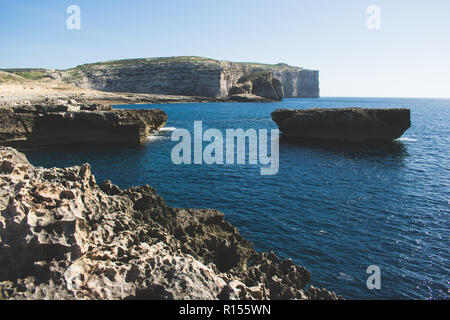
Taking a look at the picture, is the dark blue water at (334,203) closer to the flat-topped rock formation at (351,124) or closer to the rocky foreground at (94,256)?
the rocky foreground at (94,256)

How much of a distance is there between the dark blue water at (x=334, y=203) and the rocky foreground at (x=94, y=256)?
396 centimetres

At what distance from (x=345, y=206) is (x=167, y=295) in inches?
693

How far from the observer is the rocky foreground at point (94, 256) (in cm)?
873

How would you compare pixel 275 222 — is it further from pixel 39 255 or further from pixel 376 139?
pixel 376 139

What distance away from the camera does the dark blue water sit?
14555 millimetres

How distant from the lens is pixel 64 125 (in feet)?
138

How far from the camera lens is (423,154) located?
4178cm

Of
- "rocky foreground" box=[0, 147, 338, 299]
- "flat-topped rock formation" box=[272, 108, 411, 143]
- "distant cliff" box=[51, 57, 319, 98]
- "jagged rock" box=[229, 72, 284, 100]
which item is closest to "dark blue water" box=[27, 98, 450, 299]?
"rocky foreground" box=[0, 147, 338, 299]

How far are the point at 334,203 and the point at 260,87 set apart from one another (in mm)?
163375

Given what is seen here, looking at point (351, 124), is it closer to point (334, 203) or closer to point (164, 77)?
point (334, 203)

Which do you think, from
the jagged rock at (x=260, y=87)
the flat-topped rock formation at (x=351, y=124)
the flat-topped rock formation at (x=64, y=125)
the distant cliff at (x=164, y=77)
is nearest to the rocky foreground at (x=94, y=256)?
the flat-topped rock formation at (x=64, y=125)

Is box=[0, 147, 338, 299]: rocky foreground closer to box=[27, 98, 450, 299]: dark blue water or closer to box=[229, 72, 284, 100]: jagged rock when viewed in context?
box=[27, 98, 450, 299]: dark blue water

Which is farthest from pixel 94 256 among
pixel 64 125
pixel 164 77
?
pixel 164 77

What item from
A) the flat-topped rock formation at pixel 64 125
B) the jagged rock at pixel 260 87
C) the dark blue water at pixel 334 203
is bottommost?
the dark blue water at pixel 334 203
